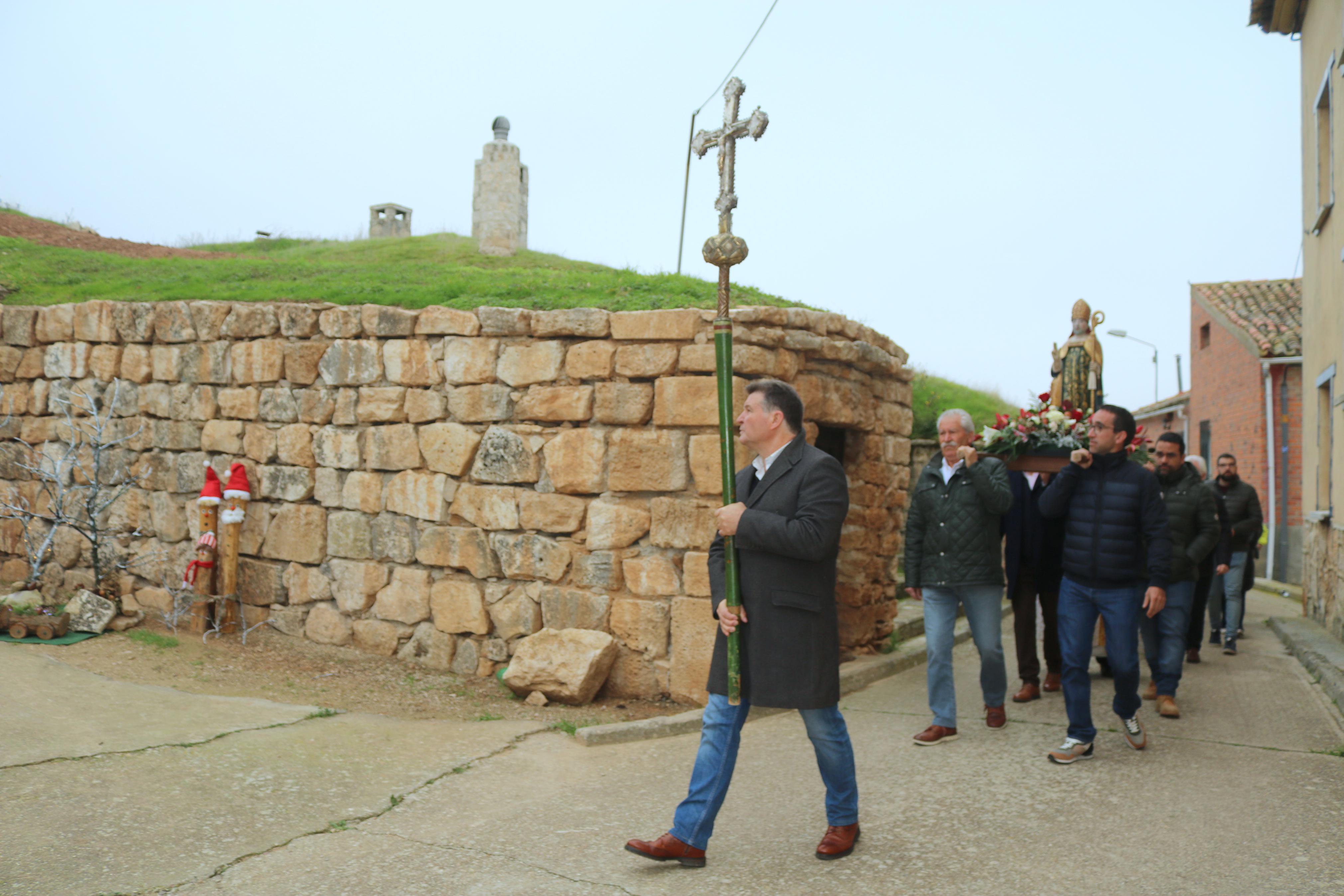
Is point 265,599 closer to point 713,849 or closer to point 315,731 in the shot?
point 315,731

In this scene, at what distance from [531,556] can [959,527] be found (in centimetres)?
285

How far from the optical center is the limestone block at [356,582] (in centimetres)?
741

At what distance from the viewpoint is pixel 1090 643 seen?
5121mm

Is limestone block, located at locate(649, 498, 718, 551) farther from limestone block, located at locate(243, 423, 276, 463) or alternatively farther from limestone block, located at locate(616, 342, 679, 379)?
limestone block, located at locate(243, 423, 276, 463)

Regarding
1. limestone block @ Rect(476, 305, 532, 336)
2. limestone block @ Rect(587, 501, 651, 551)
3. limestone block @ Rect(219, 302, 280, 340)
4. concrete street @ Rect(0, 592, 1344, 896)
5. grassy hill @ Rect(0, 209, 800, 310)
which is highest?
grassy hill @ Rect(0, 209, 800, 310)

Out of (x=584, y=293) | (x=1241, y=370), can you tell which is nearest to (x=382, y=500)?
(x=584, y=293)

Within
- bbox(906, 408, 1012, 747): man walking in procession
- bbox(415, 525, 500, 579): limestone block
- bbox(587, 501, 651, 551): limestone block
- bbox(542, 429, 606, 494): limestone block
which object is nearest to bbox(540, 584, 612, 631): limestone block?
bbox(587, 501, 651, 551): limestone block

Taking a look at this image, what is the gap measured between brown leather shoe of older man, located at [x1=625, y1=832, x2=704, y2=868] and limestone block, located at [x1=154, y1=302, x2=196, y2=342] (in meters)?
6.41

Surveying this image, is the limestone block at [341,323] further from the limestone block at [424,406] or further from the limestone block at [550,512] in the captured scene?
the limestone block at [550,512]

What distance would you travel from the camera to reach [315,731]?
220 inches

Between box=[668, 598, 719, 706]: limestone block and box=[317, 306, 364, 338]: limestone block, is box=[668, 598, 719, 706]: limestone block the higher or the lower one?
the lower one

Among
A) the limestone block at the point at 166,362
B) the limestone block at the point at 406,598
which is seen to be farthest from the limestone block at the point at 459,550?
the limestone block at the point at 166,362

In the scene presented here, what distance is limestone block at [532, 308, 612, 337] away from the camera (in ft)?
21.7

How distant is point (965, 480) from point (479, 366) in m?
3.36
